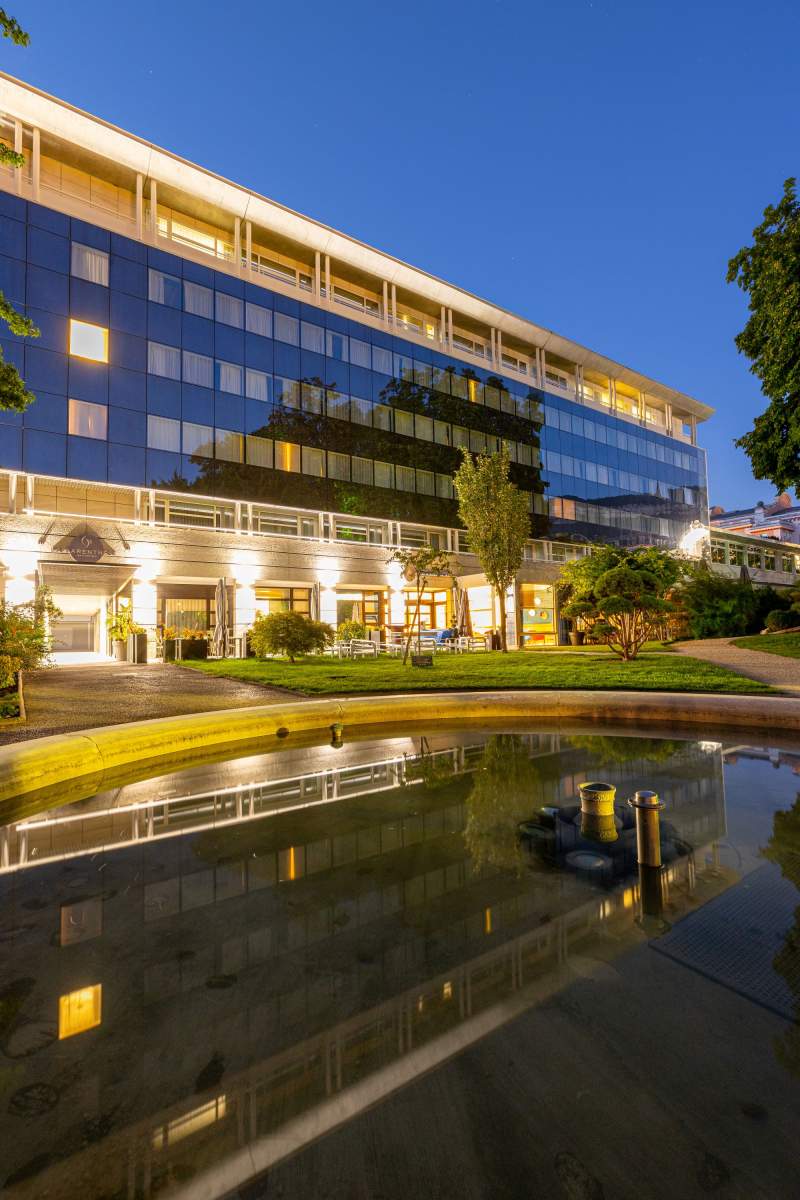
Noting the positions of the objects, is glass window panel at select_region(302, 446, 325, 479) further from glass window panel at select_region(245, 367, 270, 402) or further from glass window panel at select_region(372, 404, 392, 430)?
glass window panel at select_region(372, 404, 392, 430)

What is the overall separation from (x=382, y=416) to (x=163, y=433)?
14056 millimetres

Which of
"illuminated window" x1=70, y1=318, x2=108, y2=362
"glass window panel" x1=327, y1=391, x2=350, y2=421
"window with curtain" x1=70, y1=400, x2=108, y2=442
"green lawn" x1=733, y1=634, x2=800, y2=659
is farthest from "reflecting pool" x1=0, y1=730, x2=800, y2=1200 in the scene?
Answer: "glass window panel" x1=327, y1=391, x2=350, y2=421

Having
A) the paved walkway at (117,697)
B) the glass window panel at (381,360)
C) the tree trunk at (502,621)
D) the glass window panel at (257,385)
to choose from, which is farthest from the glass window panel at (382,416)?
the paved walkway at (117,697)

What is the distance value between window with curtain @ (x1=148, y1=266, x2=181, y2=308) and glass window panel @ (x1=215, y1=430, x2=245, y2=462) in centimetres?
708

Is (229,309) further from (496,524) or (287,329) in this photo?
(496,524)

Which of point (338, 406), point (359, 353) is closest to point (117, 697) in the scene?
point (338, 406)

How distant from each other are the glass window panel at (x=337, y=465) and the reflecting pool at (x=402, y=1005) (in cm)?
2989

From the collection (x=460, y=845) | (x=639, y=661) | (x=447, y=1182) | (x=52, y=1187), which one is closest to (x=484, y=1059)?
Answer: (x=447, y=1182)

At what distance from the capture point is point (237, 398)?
101 ft

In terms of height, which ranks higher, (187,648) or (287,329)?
(287,329)

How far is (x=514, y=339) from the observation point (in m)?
44.9

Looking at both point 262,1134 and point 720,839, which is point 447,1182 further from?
point 720,839

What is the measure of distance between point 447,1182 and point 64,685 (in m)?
15.4

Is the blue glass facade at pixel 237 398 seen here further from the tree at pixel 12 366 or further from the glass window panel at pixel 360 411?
the tree at pixel 12 366
